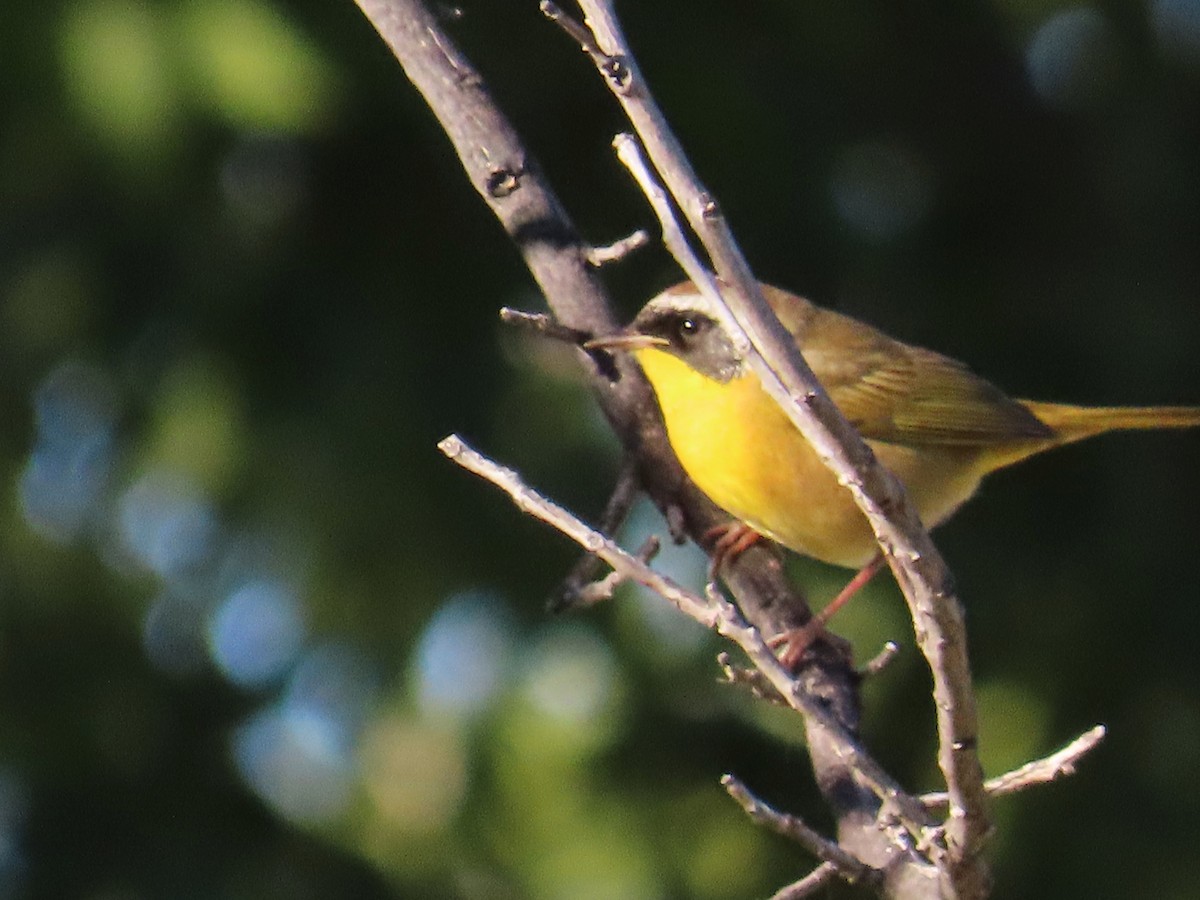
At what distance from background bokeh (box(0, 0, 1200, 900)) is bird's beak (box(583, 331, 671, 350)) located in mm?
1177

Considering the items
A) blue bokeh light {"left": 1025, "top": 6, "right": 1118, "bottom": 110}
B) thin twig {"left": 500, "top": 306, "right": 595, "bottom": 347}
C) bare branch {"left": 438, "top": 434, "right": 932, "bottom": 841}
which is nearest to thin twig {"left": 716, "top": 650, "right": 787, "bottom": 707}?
bare branch {"left": 438, "top": 434, "right": 932, "bottom": 841}

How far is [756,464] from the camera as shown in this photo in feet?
10.7

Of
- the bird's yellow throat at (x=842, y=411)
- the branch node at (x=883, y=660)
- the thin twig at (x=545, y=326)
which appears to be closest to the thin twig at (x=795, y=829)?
the branch node at (x=883, y=660)

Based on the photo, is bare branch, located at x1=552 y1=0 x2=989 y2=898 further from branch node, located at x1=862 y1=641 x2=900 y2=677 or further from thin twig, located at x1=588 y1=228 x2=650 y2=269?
thin twig, located at x1=588 y1=228 x2=650 y2=269

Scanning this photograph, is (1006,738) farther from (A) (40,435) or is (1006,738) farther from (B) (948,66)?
(A) (40,435)

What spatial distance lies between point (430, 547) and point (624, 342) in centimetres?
148

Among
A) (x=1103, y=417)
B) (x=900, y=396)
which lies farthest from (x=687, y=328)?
(x=1103, y=417)

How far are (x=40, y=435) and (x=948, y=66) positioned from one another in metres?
2.79

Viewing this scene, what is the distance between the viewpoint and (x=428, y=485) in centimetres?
422

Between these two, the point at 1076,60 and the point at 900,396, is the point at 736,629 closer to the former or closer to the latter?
the point at 900,396

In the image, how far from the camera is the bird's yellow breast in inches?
128

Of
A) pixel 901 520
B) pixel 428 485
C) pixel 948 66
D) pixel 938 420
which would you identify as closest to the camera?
pixel 901 520

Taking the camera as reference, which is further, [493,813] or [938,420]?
[493,813]

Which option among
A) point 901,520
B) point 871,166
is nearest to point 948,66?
point 871,166
